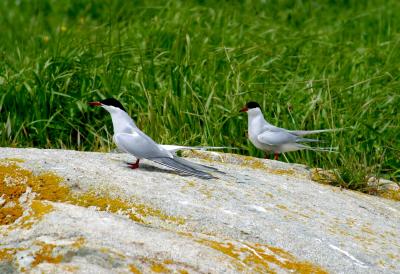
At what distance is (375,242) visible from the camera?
319cm

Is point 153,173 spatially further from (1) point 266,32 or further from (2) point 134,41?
(1) point 266,32

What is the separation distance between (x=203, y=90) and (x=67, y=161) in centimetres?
237

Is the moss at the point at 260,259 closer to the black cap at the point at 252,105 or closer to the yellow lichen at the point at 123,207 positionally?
the yellow lichen at the point at 123,207

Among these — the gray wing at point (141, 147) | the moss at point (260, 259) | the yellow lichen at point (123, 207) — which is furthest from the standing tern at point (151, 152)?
the moss at point (260, 259)

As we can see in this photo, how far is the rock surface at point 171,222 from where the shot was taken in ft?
8.43

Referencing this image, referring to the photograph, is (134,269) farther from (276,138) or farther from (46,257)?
(276,138)

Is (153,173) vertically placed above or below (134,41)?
below

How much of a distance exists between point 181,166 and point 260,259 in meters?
0.88

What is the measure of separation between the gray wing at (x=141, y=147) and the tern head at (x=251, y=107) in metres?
1.46

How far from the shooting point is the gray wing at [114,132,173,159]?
3602 millimetres

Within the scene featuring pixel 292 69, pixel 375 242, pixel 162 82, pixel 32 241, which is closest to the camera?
pixel 32 241

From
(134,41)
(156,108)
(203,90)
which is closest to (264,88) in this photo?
(203,90)

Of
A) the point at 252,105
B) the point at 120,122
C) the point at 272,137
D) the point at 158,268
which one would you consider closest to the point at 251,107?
the point at 252,105

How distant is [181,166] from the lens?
353 cm
